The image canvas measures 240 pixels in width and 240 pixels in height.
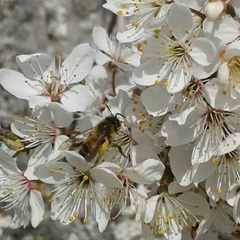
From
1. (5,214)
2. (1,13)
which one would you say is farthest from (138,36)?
(1,13)

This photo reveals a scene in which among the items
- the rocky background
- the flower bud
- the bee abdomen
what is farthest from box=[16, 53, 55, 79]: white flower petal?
the rocky background

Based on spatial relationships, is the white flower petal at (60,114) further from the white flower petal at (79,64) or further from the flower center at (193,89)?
the flower center at (193,89)

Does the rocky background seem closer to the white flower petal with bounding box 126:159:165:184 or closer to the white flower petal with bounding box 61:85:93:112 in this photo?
the white flower petal with bounding box 61:85:93:112

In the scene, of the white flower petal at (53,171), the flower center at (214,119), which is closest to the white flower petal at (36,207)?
the white flower petal at (53,171)

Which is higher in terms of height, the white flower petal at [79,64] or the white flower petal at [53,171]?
the white flower petal at [79,64]

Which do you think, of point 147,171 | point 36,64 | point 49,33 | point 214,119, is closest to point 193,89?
point 214,119

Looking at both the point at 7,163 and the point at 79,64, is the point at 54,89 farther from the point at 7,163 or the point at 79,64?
the point at 7,163

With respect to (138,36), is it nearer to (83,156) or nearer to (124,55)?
(83,156)
